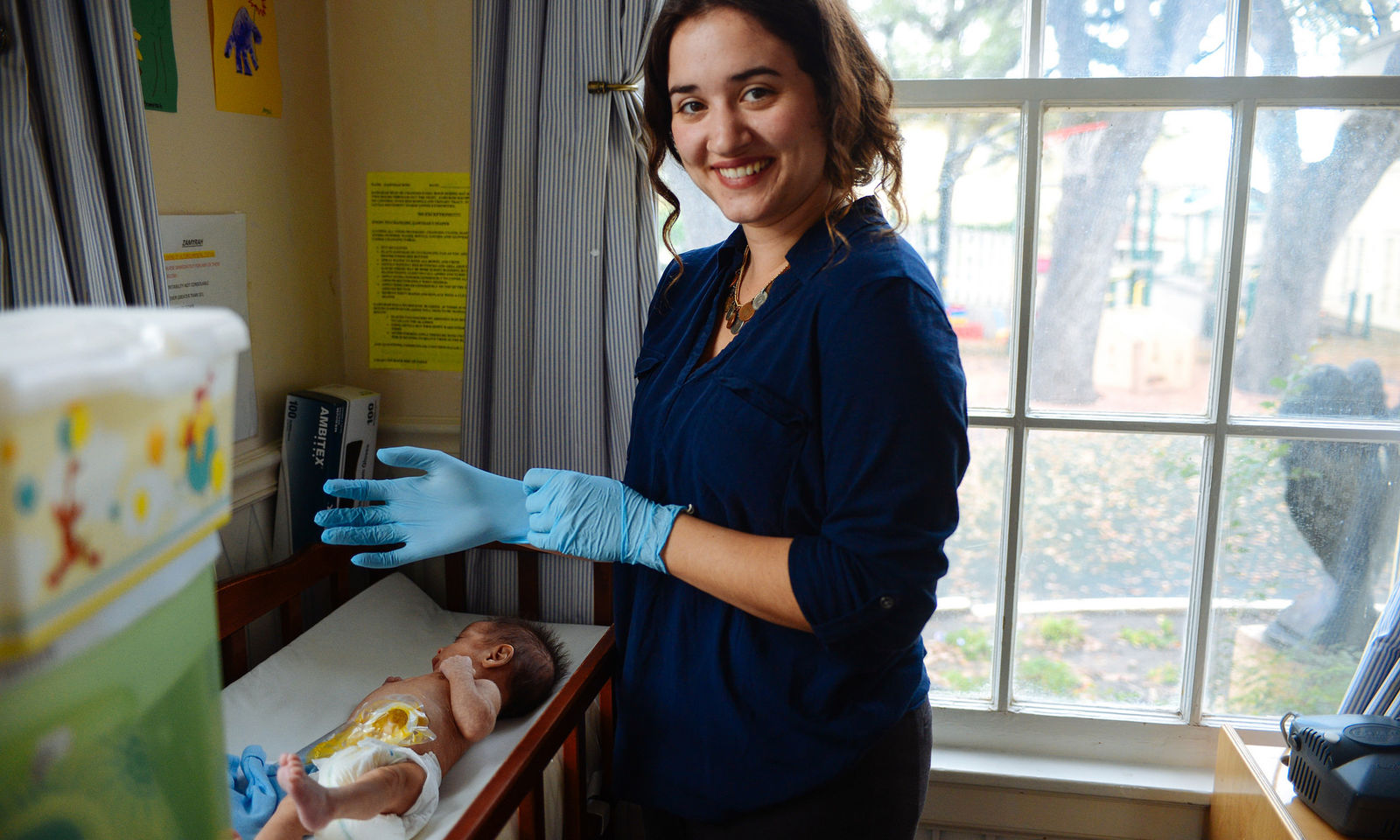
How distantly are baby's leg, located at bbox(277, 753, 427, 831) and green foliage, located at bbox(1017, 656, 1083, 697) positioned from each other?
3.94 feet

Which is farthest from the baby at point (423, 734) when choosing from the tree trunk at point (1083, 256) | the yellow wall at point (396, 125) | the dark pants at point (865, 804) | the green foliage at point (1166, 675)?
the green foliage at point (1166, 675)

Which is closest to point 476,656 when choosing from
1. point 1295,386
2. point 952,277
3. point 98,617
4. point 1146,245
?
point 952,277

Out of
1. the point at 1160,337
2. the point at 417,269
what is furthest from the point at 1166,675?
the point at 417,269

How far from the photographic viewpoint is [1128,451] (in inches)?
65.7

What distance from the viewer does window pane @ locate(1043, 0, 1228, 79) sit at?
59.9 inches

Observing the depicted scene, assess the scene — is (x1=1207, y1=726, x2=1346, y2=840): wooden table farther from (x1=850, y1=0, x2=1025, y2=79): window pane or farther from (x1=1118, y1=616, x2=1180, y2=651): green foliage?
(x1=850, y1=0, x2=1025, y2=79): window pane

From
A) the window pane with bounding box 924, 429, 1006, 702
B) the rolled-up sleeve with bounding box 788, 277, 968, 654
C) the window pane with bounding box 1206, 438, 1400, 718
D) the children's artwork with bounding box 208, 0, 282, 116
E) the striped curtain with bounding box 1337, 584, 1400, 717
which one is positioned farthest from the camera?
the window pane with bounding box 924, 429, 1006, 702

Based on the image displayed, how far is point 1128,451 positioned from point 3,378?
1755 mm

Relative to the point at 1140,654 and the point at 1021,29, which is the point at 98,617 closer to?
the point at 1021,29

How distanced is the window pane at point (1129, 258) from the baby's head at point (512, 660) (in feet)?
3.45

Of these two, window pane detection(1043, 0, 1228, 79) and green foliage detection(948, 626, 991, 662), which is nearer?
window pane detection(1043, 0, 1228, 79)

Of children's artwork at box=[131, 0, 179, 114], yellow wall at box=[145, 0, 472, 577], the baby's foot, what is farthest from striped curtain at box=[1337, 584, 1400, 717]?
children's artwork at box=[131, 0, 179, 114]

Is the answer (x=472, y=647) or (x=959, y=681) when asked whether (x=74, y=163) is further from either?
(x=959, y=681)

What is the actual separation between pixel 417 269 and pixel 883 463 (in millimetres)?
1289
